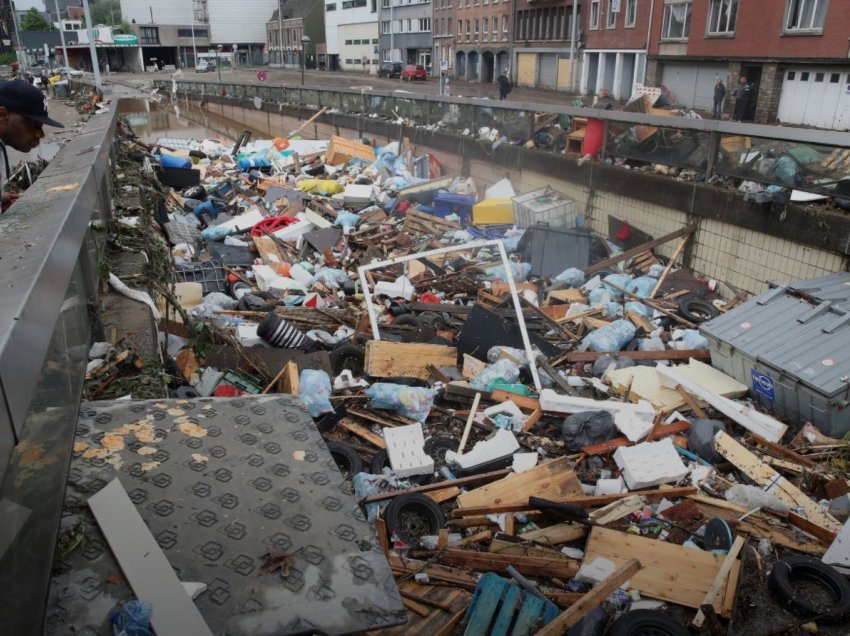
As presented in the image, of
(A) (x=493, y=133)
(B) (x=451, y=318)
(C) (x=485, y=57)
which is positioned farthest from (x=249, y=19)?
(B) (x=451, y=318)

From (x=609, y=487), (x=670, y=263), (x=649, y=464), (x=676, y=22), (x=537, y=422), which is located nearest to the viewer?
(x=609, y=487)

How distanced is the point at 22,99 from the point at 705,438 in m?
5.74

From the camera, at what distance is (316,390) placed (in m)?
6.28

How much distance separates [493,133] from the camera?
14.8 m

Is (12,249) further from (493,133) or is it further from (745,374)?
(493,133)

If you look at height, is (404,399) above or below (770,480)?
above

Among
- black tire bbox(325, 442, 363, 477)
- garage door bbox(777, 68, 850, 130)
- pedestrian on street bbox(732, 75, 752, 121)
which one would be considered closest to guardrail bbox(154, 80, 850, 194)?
black tire bbox(325, 442, 363, 477)

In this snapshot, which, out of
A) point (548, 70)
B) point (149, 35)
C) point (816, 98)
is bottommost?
point (816, 98)

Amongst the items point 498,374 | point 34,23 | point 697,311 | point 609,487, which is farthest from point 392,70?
point 34,23

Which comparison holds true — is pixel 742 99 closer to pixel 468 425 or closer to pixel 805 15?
pixel 805 15

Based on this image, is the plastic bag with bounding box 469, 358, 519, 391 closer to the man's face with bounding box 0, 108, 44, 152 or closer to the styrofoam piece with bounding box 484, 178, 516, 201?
the man's face with bounding box 0, 108, 44, 152

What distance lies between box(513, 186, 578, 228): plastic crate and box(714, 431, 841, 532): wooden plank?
6304 mm

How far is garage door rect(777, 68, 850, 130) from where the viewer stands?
22656mm

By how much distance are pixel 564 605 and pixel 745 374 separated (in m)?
3.49
